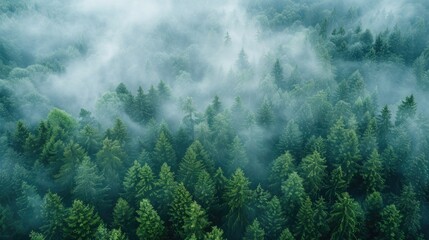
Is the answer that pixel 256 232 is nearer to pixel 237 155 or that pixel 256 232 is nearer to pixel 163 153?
pixel 237 155

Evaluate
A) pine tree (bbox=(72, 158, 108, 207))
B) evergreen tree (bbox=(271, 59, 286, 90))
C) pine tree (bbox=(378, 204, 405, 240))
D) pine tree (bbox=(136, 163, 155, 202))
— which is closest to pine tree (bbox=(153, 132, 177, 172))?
pine tree (bbox=(136, 163, 155, 202))

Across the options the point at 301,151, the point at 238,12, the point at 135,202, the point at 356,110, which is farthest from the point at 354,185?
the point at 238,12

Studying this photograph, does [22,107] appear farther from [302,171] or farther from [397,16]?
[397,16]

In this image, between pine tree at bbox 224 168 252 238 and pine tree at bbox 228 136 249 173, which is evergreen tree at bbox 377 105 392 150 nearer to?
pine tree at bbox 228 136 249 173

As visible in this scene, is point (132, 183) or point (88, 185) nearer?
point (88, 185)

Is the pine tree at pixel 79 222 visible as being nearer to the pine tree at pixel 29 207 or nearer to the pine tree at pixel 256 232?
the pine tree at pixel 29 207

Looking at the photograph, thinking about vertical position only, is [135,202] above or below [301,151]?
below

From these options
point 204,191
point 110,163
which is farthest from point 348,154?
point 110,163
